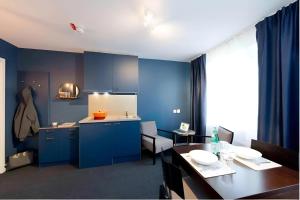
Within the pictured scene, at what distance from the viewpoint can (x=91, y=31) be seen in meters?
2.36

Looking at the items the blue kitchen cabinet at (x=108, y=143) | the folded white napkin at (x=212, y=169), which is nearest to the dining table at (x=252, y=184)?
the folded white napkin at (x=212, y=169)

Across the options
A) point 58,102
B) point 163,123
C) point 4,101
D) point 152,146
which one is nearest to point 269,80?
point 152,146

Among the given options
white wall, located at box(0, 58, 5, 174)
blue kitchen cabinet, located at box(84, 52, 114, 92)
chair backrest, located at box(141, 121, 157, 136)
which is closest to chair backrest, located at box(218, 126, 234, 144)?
chair backrest, located at box(141, 121, 157, 136)

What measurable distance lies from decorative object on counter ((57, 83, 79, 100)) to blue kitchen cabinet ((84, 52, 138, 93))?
0.37m

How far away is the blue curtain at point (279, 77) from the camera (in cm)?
171

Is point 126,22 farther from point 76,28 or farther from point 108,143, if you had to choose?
point 108,143

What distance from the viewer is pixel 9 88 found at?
283 cm

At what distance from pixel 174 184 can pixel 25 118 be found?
302 cm

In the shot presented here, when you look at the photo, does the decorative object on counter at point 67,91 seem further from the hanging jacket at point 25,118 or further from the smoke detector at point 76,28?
the smoke detector at point 76,28

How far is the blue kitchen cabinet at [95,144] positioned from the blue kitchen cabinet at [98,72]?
785 mm

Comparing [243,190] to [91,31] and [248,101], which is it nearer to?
[248,101]

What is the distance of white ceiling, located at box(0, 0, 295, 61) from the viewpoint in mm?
1732

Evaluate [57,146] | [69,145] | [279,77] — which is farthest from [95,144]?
[279,77]

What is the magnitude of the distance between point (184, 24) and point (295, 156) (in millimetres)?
1890
